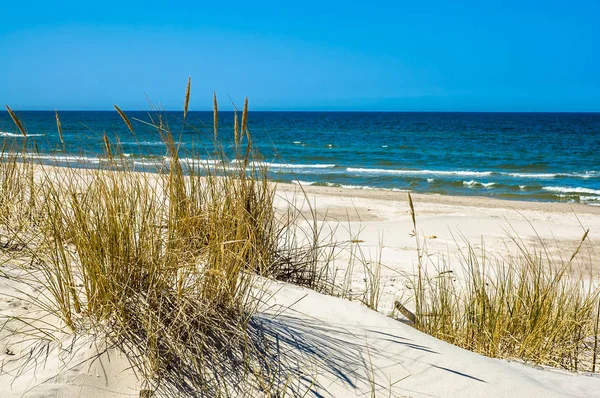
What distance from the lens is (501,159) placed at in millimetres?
23484

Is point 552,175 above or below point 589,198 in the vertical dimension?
above

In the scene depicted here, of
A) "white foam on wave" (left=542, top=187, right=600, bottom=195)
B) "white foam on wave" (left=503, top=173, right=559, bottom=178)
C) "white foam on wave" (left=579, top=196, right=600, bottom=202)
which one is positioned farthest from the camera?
"white foam on wave" (left=503, top=173, right=559, bottom=178)

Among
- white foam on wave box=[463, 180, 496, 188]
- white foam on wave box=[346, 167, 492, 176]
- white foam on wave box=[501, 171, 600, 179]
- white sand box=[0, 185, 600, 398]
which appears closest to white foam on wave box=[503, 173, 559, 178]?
white foam on wave box=[501, 171, 600, 179]

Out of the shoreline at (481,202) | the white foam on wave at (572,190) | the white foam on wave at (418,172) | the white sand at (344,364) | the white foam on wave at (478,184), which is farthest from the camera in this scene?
the white foam on wave at (418,172)

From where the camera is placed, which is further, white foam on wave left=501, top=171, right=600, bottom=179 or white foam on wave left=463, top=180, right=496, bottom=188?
white foam on wave left=501, top=171, right=600, bottom=179

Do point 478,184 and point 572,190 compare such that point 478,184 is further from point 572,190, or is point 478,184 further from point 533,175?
point 533,175

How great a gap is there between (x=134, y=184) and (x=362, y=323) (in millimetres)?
1451

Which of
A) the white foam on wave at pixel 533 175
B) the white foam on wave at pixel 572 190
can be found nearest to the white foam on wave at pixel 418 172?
the white foam on wave at pixel 533 175

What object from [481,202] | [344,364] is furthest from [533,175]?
[344,364]

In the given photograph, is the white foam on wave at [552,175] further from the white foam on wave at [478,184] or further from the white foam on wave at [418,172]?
the white foam on wave at [478,184]

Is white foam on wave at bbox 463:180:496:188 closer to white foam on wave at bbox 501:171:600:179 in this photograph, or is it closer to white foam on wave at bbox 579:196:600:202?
white foam on wave at bbox 579:196:600:202

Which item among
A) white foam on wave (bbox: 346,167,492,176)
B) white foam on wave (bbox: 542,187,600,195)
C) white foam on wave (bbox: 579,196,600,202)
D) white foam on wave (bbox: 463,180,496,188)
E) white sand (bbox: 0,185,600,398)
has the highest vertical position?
white sand (bbox: 0,185,600,398)

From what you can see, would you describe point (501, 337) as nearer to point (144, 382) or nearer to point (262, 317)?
point (262, 317)

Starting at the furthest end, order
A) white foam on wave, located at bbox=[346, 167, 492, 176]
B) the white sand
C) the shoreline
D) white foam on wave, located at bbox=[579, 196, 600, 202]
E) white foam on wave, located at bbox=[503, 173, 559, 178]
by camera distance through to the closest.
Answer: white foam on wave, located at bbox=[346, 167, 492, 176] < white foam on wave, located at bbox=[503, 173, 559, 178] < white foam on wave, located at bbox=[579, 196, 600, 202] < the shoreline < the white sand
